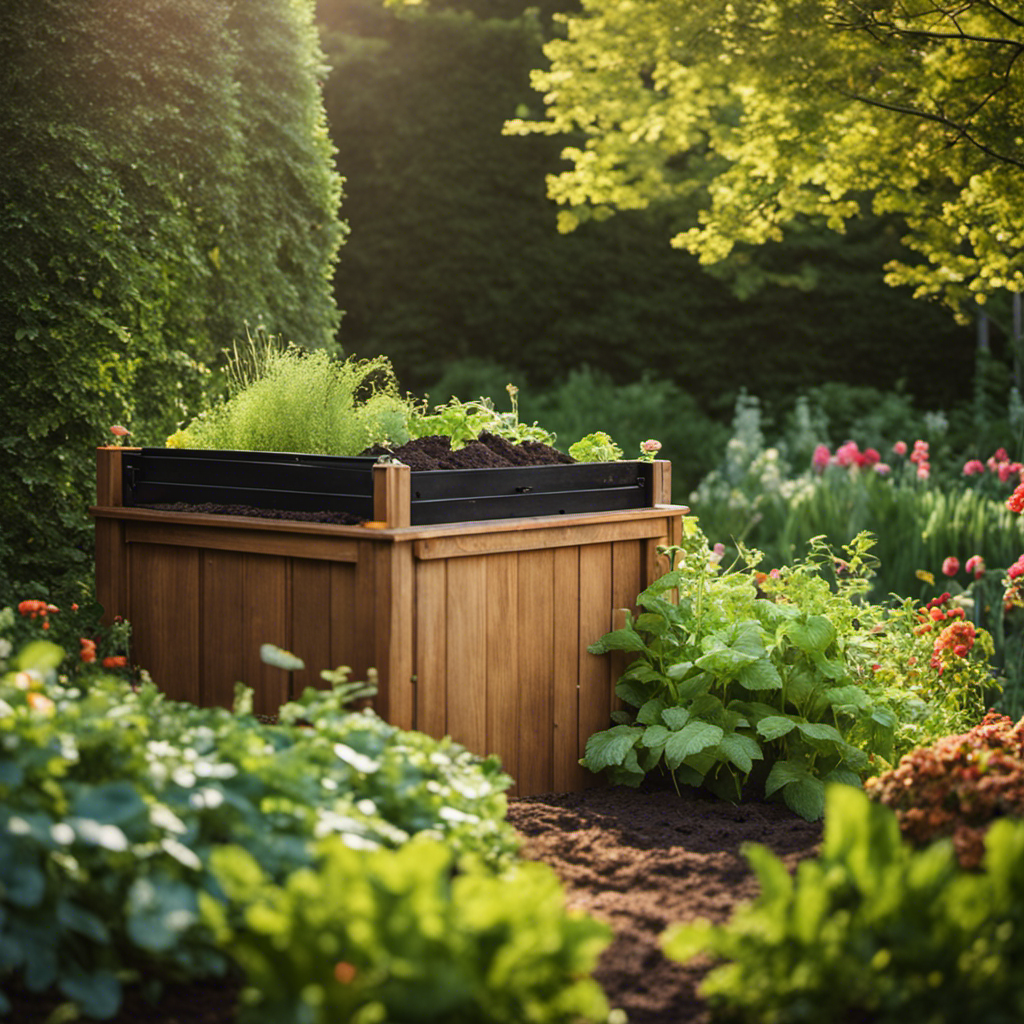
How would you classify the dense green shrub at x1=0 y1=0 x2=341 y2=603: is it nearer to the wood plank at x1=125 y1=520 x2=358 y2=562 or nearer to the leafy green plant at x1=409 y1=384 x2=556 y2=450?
the wood plank at x1=125 y1=520 x2=358 y2=562

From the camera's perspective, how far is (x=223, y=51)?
6.05m

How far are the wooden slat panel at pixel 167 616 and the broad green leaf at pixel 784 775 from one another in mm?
1694

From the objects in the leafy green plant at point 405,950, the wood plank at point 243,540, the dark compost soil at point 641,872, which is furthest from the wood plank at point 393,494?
the leafy green plant at point 405,950

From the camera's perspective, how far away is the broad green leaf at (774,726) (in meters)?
3.53

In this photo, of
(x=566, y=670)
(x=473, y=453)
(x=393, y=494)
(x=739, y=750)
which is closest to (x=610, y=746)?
(x=566, y=670)

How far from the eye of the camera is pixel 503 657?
354 centimetres

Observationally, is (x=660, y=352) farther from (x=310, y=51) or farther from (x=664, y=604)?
(x=664, y=604)

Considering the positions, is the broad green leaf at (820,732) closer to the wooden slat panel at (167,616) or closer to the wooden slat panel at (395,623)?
the wooden slat panel at (395,623)

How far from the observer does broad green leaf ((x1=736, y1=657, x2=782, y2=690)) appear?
3.59 metres

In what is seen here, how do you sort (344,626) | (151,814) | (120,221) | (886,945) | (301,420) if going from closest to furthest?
1. (886,945)
2. (151,814)
3. (344,626)
4. (301,420)
5. (120,221)

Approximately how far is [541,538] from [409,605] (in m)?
0.53

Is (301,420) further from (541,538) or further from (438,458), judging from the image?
(541,538)

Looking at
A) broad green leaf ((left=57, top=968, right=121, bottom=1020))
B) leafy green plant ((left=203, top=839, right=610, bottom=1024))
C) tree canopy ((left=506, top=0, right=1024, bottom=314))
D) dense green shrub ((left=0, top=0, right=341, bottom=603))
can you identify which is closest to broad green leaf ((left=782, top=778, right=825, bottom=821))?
leafy green plant ((left=203, top=839, right=610, bottom=1024))

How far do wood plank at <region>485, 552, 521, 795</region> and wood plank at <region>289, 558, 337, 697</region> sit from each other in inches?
18.0
